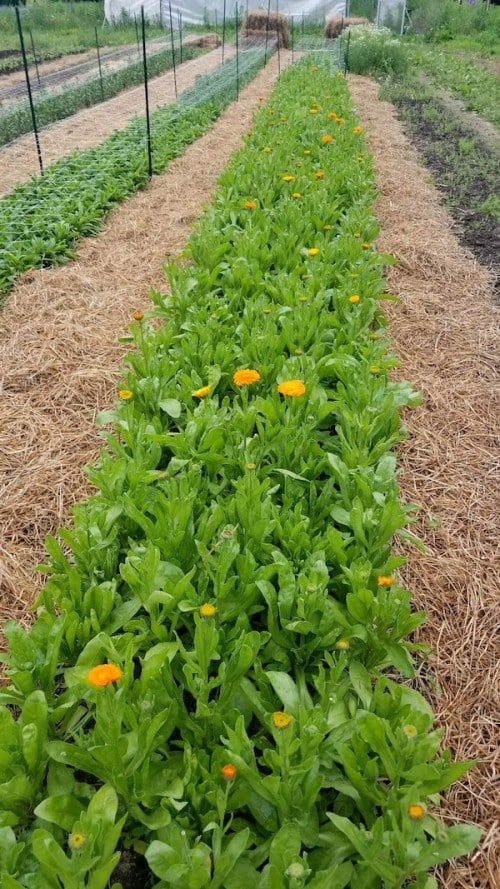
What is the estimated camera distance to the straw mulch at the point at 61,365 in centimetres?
271

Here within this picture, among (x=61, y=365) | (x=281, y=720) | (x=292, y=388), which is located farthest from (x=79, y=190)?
(x=281, y=720)

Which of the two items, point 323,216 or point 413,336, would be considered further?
point 323,216

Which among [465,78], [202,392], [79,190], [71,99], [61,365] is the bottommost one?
[71,99]

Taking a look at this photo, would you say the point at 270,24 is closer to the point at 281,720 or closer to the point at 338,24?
the point at 338,24

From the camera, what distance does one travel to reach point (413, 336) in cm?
422

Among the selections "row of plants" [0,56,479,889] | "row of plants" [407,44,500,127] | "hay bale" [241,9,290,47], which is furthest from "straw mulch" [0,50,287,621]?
"hay bale" [241,9,290,47]

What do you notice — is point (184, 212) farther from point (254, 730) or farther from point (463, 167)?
point (254, 730)

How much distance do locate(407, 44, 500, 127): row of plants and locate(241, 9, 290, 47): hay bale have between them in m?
5.19

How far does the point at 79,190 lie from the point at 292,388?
514 cm

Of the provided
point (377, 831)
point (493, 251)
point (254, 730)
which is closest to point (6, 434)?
point (254, 730)

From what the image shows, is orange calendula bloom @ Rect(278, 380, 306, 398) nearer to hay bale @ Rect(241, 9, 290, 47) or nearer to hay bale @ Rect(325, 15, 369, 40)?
hay bale @ Rect(241, 9, 290, 47)

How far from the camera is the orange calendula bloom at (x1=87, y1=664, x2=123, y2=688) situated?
1496 millimetres

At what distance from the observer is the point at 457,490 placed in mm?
2926

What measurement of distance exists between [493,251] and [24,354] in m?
4.16
